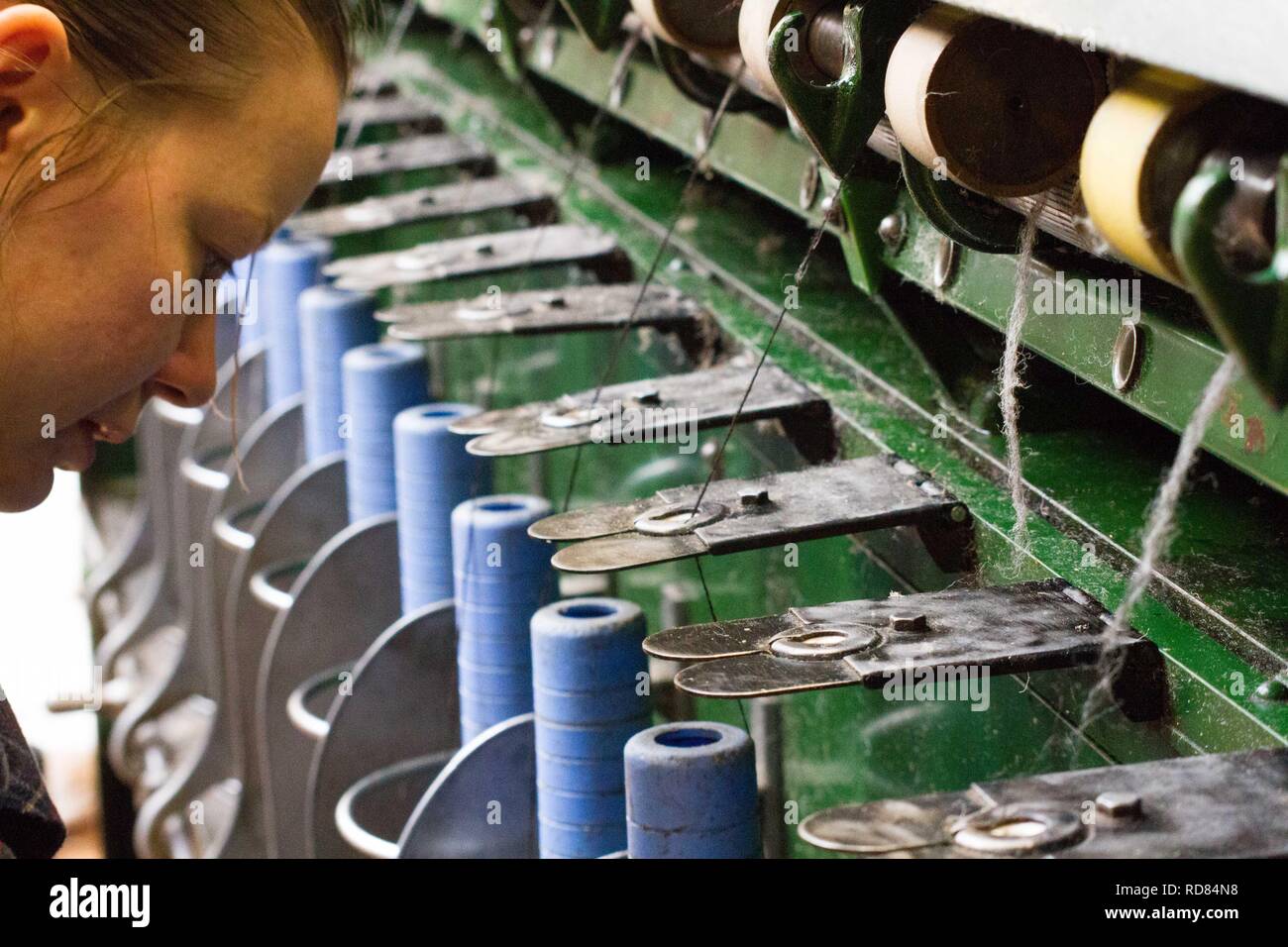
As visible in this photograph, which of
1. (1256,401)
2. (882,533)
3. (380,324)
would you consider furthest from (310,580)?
(1256,401)

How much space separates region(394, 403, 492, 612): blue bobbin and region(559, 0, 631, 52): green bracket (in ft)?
1.71

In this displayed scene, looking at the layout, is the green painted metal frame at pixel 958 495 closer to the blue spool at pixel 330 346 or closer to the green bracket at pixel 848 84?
the green bracket at pixel 848 84

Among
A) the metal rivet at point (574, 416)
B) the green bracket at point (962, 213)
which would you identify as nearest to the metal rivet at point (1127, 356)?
the green bracket at point (962, 213)

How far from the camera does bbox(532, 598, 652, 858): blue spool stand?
5.52 feet

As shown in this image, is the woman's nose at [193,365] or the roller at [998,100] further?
the woman's nose at [193,365]

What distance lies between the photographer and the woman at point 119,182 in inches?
41.8

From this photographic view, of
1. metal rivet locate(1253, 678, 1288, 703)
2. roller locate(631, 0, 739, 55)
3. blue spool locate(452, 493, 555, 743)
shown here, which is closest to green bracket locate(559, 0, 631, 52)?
roller locate(631, 0, 739, 55)

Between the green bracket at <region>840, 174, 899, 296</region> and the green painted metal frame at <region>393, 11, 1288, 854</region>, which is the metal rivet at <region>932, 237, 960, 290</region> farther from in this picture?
the green bracket at <region>840, 174, 899, 296</region>

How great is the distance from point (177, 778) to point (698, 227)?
180cm

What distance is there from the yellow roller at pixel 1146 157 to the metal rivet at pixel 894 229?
0.72 m
